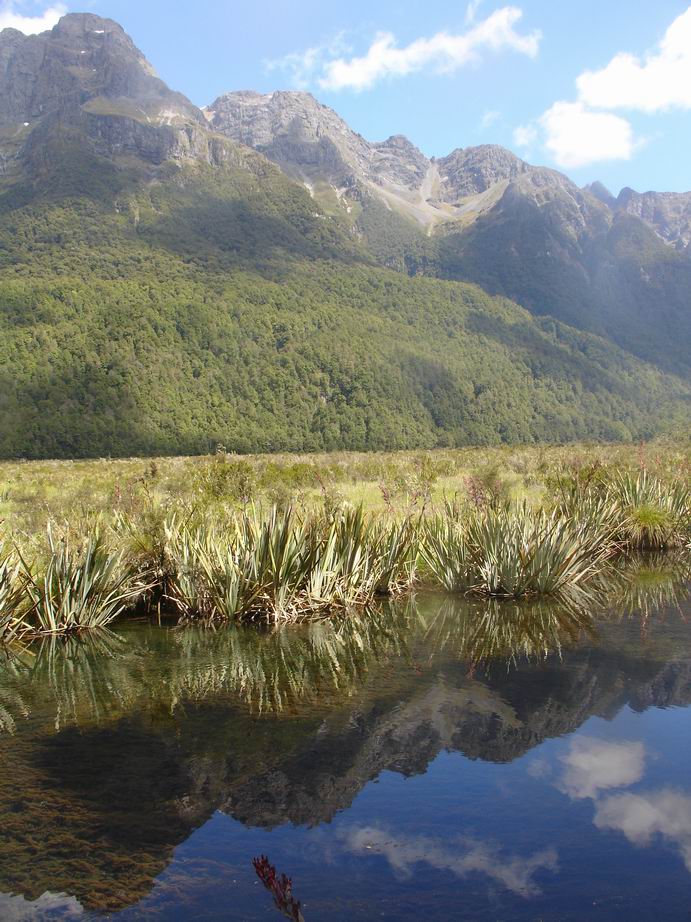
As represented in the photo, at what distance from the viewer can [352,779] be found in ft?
15.4

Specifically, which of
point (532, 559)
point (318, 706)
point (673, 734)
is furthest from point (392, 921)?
point (532, 559)

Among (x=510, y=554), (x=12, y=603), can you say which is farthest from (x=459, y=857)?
(x=510, y=554)

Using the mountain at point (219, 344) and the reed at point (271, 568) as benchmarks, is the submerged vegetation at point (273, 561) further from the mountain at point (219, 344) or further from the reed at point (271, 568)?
the mountain at point (219, 344)

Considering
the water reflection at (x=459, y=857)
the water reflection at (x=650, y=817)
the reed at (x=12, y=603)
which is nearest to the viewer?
the water reflection at (x=459, y=857)

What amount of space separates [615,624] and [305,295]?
16583cm

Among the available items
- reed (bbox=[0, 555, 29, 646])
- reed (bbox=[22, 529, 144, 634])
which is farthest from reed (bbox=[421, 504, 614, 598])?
reed (bbox=[0, 555, 29, 646])

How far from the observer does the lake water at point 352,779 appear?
3535 millimetres

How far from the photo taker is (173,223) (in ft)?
581

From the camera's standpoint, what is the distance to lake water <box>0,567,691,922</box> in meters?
3.54

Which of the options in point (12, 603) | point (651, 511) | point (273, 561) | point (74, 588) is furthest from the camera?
point (651, 511)

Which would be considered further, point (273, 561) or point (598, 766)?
point (273, 561)

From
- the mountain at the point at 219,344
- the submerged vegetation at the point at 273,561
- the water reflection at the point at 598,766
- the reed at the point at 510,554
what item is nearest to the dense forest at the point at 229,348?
the mountain at the point at 219,344

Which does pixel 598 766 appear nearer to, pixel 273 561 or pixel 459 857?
pixel 459 857

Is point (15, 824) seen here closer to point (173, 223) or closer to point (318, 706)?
point (318, 706)
